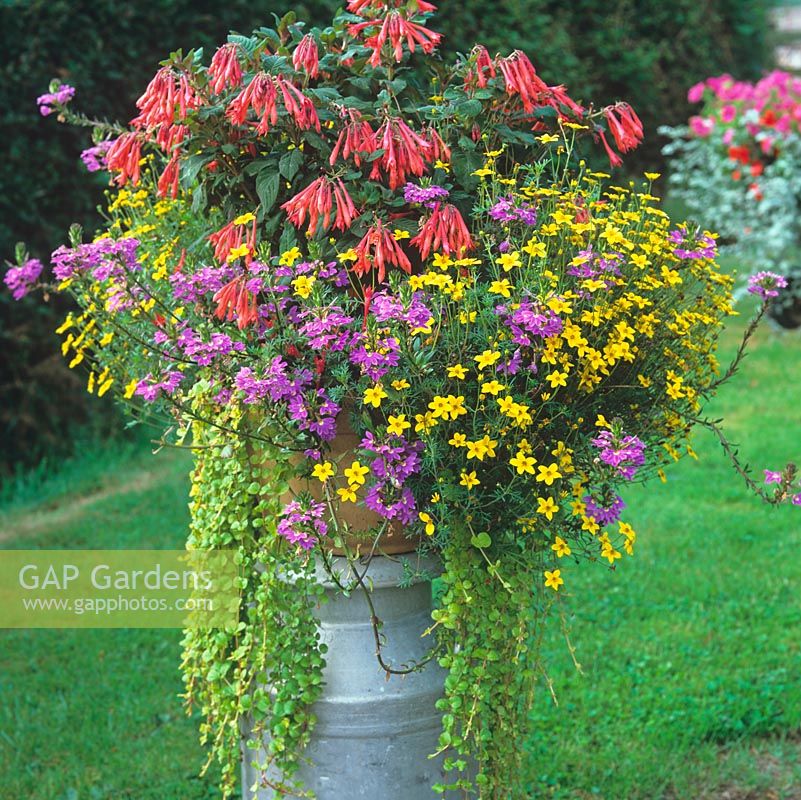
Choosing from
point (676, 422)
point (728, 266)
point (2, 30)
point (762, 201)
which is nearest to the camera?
point (676, 422)

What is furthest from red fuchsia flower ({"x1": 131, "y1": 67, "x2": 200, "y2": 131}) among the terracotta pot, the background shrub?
the background shrub

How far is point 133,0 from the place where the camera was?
509 cm

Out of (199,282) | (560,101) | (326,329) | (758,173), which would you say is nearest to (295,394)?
(326,329)

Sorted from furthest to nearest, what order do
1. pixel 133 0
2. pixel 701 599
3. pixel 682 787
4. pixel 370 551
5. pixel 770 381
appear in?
pixel 770 381, pixel 133 0, pixel 701 599, pixel 682 787, pixel 370 551

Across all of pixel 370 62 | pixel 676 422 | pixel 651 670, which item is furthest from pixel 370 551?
pixel 651 670

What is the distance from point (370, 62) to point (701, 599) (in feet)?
8.21

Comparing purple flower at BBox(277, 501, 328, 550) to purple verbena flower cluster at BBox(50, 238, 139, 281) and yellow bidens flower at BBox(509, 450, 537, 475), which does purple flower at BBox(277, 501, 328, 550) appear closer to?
yellow bidens flower at BBox(509, 450, 537, 475)

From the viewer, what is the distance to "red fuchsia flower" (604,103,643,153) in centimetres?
207

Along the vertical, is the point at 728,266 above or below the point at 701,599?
above

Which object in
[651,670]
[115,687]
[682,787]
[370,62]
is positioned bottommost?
[682,787]

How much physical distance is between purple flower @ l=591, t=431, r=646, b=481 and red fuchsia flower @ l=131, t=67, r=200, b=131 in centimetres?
89

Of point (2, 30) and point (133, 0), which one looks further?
point (133, 0)

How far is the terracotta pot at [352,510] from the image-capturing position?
77.5 inches

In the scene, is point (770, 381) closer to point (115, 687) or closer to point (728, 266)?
point (728, 266)
